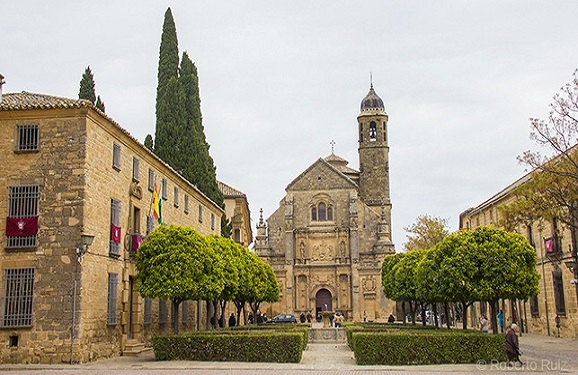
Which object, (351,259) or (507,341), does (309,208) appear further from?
(507,341)

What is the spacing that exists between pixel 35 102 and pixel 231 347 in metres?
10.8

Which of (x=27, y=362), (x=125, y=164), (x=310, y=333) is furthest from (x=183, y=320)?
(x=27, y=362)

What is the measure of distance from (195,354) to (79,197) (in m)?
6.56

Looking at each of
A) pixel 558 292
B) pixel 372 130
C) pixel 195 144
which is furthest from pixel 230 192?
pixel 558 292

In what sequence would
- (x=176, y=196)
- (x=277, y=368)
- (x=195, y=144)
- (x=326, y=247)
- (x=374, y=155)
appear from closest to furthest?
(x=277, y=368), (x=176, y=196), (x=195, y=144), (x=326, y=247), (x=374, y=155)

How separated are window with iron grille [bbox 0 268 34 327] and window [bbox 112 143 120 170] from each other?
503 cm

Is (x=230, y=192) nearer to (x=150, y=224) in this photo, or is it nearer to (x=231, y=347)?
(x=150, y=224)

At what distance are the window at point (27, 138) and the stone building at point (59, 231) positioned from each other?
3 centimetres

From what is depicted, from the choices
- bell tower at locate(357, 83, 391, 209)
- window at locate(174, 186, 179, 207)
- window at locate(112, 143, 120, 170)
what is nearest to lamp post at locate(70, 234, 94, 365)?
window at locate(112, 143, 120, 170)

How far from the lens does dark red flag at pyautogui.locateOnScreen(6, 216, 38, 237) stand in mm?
20625

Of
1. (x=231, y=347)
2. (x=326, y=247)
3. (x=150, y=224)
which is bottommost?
(x=231, y=347)

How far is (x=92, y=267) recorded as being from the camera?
2123cm

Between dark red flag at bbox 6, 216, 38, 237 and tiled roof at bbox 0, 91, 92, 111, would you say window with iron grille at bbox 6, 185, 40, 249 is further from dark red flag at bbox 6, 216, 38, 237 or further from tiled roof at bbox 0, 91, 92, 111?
tiled roof at bbox 0, 91, 92, 111

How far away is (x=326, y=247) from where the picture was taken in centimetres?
6419
